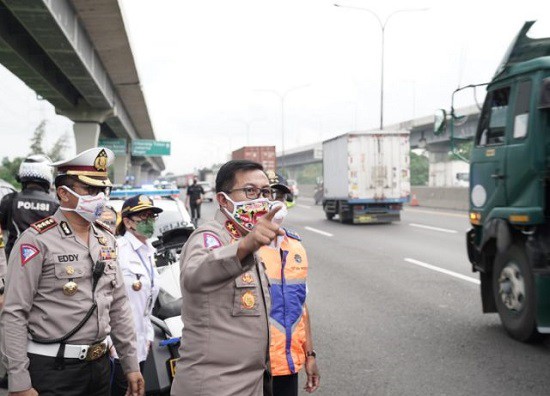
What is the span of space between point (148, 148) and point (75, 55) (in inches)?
1316

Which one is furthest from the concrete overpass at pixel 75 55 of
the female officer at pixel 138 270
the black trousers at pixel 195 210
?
the female officer at pixel 138 270

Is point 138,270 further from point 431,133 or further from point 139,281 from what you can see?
point 431,133

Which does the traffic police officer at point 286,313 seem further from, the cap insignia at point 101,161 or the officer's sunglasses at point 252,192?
the cap insignia at point 101,161

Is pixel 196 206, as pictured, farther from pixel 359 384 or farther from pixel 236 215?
pixel 236 215

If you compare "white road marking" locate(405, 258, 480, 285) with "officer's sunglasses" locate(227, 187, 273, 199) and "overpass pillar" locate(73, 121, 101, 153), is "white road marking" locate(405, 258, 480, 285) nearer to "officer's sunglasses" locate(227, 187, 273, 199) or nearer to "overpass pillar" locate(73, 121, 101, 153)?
"officer's sunglasses" locate(227, 187, 273, 199)

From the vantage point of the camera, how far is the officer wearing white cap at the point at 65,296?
275cm

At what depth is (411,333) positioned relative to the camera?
6906 mm

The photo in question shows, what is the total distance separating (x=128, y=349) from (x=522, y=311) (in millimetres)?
4389

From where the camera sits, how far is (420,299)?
876 cm

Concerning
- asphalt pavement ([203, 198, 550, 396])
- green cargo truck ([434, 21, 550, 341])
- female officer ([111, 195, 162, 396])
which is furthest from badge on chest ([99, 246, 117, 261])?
green cargo truck ([434, 21, 550, 341])

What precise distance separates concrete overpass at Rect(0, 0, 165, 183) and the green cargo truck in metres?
9.59

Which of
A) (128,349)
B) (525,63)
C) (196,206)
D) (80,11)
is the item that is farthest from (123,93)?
(128,349)

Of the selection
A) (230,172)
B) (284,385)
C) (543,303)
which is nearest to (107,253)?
(230,172)

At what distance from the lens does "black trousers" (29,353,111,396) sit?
9.13 feet
